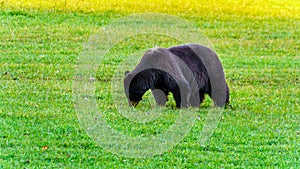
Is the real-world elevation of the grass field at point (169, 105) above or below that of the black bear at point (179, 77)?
below

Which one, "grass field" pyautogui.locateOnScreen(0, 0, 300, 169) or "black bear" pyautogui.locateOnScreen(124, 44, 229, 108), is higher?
"black bear" pyautogui.locateOnScreen(124, 44, 229, 108)

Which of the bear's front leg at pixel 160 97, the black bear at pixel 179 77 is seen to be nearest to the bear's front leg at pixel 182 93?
the black bear at pixel 179 77

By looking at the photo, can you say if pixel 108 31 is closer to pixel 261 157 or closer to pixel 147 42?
pixel 147 42

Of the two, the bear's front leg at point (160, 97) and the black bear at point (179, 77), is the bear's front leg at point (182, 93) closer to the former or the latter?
the black bear at point (179, 77)

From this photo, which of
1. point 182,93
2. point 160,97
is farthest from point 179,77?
point 160,97

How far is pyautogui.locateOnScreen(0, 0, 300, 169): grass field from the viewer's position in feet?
33.5

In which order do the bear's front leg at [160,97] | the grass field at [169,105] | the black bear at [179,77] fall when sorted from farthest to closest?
the bear's front leg at [160,97], the black bear at [179,77], the grass field at [169,105]

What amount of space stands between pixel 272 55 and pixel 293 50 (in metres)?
0.88

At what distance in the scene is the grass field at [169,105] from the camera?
1020 cm

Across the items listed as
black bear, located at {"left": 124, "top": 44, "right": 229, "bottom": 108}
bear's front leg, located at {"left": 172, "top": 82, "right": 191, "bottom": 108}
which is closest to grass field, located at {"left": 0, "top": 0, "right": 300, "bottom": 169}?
bear's front leg, located at {"left": 172, "top": 82, "right": 191, "bottom": 108}

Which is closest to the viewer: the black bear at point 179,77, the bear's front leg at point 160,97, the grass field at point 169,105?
the grass field at point 169,105

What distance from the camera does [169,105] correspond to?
1277 cm

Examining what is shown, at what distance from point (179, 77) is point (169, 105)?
2.58 ft

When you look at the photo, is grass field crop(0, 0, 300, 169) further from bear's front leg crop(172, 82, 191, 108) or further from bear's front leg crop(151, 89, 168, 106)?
bear's front leg crop(151, 89, 168, 106)
